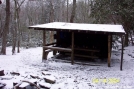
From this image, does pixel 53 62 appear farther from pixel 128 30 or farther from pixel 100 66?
pixel 128 30

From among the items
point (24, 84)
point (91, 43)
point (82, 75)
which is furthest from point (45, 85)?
point (91, 43)

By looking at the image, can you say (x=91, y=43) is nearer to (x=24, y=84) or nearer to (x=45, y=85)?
(x=45, y=85)

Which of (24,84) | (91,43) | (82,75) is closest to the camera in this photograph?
(24,84)

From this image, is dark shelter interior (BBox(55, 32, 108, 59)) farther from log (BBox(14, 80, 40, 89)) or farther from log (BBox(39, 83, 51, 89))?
log (BBox(14, 80, 40, 89))

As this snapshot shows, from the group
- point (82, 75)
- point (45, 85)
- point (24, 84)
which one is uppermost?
point (24, 84)

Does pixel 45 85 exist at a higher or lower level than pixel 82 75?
higher

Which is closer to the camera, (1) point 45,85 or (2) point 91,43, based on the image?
(1) point 45,85

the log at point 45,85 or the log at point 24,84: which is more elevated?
the log at point 24,84

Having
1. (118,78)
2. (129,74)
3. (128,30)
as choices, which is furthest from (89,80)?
(128,30)

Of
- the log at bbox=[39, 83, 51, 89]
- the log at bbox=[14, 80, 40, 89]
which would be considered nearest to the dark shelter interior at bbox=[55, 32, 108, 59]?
the log at bbox=[39, 83, 51, 89]

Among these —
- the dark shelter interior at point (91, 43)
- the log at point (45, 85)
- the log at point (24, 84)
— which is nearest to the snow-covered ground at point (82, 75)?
the log at point (45, 85)

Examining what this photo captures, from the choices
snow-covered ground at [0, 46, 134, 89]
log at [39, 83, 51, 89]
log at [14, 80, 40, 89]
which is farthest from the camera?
snow-covered ground at [0, 46, 134, 89]

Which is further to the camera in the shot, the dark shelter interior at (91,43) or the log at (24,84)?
the dark shelter interior at (91,43)

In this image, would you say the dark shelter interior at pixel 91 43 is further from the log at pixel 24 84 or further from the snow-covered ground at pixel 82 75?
the log at pixel 24 84
